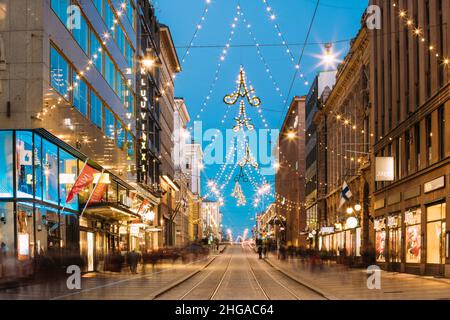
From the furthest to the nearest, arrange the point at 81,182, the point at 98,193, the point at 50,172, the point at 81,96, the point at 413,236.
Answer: the point at 98,193
the point at 413,236
the point at 81,96
the point at 81,182
the point at 50,172

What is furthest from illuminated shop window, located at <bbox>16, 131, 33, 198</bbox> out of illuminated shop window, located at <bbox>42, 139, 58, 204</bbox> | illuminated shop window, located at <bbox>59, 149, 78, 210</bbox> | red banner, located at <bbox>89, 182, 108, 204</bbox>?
red banner, located at <bbox>89, 182, 108, 204</bbox>

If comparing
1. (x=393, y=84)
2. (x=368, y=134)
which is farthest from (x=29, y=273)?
(x=368, y=134)

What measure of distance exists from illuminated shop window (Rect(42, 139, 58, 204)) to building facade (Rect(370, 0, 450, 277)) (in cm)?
1758

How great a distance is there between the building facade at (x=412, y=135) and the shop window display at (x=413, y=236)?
55mm

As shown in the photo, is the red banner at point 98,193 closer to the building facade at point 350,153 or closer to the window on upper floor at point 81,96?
the window on upper floor at point 81,96

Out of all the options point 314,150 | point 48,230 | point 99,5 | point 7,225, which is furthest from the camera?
point 314,150

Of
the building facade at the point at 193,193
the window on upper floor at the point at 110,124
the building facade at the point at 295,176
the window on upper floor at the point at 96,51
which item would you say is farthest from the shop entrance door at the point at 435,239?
the building facade at the point at 193,193

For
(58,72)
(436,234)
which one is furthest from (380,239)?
(58,72)

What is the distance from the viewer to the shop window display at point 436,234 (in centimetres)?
3605

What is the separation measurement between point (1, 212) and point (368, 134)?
34.3 meters

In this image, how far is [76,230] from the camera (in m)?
40.9

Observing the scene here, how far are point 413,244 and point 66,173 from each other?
19435mm

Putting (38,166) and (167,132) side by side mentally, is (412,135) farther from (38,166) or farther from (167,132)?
(167,132)

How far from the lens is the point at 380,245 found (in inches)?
2077
